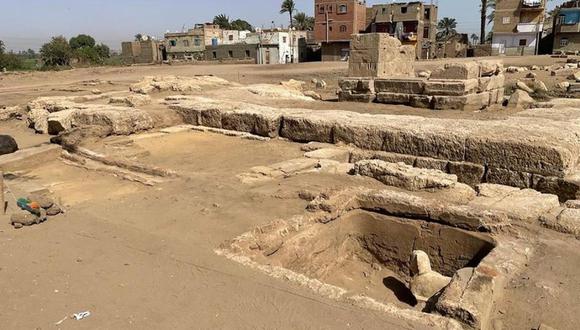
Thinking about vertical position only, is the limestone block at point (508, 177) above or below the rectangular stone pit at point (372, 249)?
above

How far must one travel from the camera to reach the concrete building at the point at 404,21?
45.2 m

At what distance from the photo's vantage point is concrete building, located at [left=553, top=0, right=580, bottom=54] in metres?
41.9

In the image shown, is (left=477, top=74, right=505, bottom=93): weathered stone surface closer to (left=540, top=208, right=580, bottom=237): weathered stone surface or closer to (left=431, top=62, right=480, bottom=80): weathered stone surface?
(left=431, top=62, right=480, bottom=80): weathered stone surface

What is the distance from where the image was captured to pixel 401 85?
35.7 feet

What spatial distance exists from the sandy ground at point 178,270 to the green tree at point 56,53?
43.0 meters

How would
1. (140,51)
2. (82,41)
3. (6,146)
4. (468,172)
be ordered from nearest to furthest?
(468,172) < (6,146) < (140,51) < (82,41)

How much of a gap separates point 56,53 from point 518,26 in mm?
45802

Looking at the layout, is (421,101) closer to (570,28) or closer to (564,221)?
(564,221)

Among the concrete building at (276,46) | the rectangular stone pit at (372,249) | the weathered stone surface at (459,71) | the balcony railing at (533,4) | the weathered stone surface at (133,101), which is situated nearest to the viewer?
the rectangular stone pit at (372,249)

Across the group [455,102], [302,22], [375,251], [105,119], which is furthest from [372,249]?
[302,22]

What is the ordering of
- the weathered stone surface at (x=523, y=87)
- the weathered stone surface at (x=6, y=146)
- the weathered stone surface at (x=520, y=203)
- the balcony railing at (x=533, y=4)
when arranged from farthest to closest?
the balcony railing at (x=533, y=4) < the weathered stone surface at (x=523, y=87) < the weathered stone surface at (x=6, y=146) < the weathered stone surface at (x=520, y=203)

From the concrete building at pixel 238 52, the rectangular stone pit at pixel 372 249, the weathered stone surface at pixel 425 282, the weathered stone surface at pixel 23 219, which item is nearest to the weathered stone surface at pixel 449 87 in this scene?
the rectangular stone pit at pixel 372 249

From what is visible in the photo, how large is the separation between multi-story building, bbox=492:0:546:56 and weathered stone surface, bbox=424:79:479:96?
37.8m

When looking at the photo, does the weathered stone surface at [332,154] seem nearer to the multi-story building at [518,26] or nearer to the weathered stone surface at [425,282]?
the weathered stone surface at [425,282]
